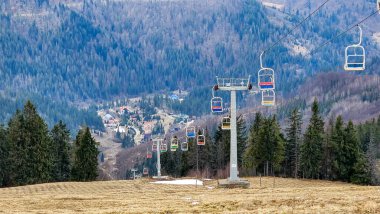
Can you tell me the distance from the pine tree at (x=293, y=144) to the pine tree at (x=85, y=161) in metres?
31.3

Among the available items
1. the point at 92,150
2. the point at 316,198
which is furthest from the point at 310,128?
the point at 316,198

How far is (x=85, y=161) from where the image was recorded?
9288 cm

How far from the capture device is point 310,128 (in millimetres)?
90375

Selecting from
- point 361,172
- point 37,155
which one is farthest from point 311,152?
point 37,155

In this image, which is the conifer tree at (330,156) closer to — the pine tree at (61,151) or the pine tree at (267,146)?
the pine tree at (267,146)

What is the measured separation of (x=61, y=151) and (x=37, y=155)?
9057mm

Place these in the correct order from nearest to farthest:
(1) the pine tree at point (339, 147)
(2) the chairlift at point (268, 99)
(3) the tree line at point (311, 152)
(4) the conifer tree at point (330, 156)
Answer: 1. (2) the chairlift at point (268, 99)
2. (3) the tree line at point (311, 152)
3. (1) the pine tree at point (339, 147)
4. (4) the conifer tree at point (330, 156)

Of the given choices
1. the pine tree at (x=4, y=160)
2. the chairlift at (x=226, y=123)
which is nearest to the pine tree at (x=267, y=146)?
the chairlift at (x=226, y=123)

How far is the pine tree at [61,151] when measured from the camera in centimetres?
9169

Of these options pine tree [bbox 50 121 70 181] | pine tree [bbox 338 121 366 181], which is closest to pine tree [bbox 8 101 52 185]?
pine tree [bbox 50 121 70 181]

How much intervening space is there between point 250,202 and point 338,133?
6235 cm

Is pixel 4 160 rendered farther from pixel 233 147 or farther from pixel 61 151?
pixel 233 147

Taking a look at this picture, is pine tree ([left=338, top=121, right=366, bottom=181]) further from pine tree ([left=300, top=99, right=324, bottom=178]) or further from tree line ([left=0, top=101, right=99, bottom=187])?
tree line ([left=0, top=101, right=99, bottom=187])

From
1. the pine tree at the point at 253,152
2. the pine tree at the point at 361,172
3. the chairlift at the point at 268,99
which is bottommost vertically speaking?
the pine tree at the point at 361,172
